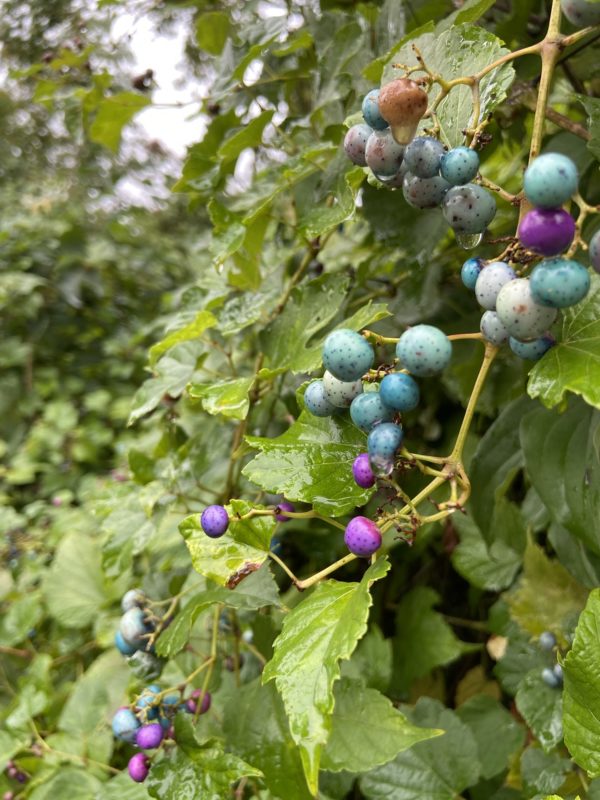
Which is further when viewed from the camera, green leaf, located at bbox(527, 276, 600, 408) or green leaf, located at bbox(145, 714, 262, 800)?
green leaf, located at bbox(145, 714, 262, 800)

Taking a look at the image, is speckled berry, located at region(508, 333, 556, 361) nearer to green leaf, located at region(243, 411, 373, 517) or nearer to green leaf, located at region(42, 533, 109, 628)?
green leaf, located at region(243, 411, 373, 517)

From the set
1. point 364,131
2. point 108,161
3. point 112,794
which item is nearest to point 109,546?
point 112,794

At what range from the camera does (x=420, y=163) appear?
0.43m

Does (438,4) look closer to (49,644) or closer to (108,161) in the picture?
(49,644)

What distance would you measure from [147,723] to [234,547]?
0.25 meters

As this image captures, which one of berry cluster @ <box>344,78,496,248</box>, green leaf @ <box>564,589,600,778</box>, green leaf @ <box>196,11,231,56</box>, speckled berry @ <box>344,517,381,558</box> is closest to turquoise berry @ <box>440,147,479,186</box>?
berry cluster @ <box>344,78,496,248</box>

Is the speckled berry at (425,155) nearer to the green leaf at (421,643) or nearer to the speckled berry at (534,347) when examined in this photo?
the speckled berry at (534,347)

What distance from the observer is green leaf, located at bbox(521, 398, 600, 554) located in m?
0.55

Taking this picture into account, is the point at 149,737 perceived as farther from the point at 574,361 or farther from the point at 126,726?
the point at 574,361

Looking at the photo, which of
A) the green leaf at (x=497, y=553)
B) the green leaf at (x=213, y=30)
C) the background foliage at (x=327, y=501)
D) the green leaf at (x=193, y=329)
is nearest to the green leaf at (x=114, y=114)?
the background foliage at (x=327, y=501)

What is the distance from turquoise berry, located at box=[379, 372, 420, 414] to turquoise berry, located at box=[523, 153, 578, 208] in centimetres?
13

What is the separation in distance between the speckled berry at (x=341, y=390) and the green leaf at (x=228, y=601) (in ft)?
0.71

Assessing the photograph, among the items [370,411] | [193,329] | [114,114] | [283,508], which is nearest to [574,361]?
[370,411]

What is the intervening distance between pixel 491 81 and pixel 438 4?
374 mm
